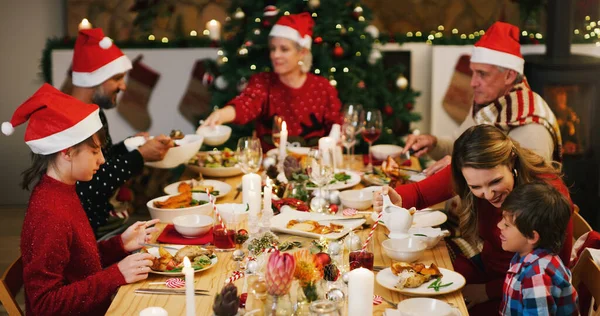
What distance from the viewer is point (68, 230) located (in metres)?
2.28

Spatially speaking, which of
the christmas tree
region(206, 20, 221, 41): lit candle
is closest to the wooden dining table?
the christmas tree

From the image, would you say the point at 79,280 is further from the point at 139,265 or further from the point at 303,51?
the point at 303,51

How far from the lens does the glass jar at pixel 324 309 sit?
174 centimetres

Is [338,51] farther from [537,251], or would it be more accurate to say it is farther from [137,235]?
[537,251]

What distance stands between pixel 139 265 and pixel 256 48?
2985 millimetres

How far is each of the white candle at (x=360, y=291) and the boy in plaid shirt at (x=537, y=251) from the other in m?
0.58

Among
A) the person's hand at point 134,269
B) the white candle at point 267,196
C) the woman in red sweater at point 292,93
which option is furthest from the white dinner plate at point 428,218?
the woman in red sweater at point 292,93

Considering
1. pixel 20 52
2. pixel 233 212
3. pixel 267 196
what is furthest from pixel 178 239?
pixel 20 52

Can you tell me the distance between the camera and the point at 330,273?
6.79 feet

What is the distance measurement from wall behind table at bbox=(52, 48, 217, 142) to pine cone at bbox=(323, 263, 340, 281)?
3.88 metres

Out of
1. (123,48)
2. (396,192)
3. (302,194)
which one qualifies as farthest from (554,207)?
(123,48)

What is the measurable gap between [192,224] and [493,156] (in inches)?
41.1

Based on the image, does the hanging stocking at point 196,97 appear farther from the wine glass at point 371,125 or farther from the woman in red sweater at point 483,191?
the woman in red sweater at point 483,191

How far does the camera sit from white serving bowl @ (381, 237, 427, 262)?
7.58 ft
